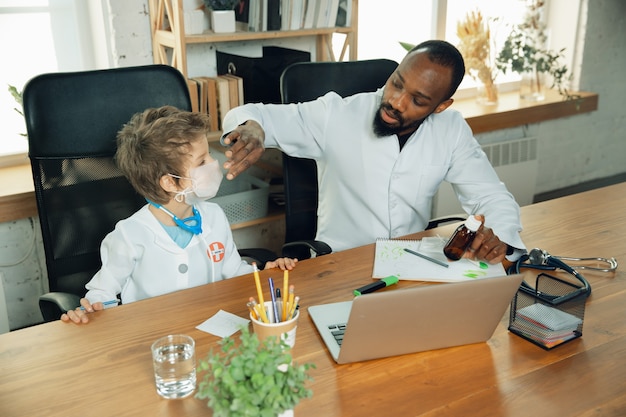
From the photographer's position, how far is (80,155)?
1791 millimetres

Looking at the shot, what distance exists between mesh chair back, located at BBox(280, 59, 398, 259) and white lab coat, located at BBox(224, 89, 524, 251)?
5 centimetres

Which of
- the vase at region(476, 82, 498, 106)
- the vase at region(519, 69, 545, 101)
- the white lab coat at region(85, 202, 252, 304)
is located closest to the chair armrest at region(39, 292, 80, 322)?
the white lab coat at region(85, 202, 252, 304)

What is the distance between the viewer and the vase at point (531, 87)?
12.7 ft

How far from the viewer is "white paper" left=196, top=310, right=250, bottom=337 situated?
1324 mm

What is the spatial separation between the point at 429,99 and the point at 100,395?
1242 mm

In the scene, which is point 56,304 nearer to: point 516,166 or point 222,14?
point 222,14

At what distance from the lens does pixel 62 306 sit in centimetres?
151

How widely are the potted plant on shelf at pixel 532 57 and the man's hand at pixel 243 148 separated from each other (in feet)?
7.67

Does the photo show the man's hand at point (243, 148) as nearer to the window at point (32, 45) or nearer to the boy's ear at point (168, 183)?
the boy's ear at point (168, 183)

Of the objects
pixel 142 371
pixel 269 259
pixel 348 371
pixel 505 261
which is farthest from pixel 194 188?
pixel 505 261

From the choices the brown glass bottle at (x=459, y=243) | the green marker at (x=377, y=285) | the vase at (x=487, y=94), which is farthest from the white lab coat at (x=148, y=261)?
the vase at (x=487, y=94)

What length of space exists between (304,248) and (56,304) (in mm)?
731

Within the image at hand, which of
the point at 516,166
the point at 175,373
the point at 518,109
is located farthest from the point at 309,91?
the point at 516,166

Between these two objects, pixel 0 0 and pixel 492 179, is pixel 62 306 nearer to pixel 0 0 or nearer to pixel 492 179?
pixel 492 179
